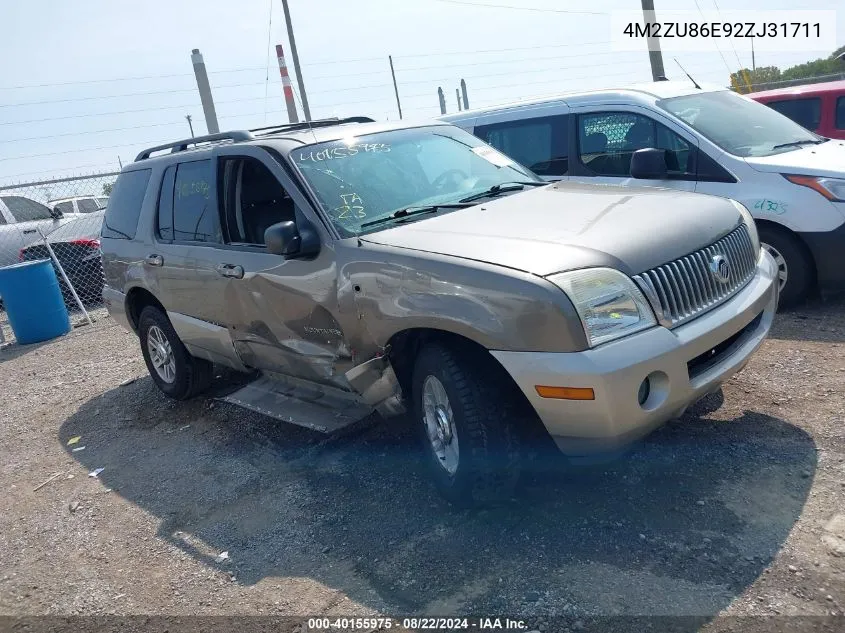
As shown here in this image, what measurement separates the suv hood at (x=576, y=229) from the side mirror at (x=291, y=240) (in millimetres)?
321

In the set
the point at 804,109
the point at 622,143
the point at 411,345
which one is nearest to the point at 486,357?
the point at 411,345

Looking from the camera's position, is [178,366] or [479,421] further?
[178,366]

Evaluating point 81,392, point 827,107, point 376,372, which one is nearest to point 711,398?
point 376,372

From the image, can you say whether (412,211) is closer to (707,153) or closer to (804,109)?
(707,153)

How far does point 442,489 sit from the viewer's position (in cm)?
375

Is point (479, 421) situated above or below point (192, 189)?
below

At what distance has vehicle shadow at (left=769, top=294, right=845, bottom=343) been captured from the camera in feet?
18.0

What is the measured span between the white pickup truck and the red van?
33.1 ft

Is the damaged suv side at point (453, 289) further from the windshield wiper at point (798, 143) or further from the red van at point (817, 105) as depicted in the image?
the red van at point (817, 105)

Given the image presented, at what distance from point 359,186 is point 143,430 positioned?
2866 millimetres

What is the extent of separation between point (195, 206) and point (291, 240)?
5.37 ft

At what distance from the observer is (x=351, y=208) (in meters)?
4.24

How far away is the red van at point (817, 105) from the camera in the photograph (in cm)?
921

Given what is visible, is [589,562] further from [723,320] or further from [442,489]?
[723,320]
